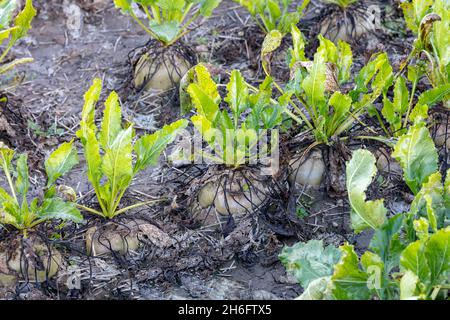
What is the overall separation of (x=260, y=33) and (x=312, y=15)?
1.88ft

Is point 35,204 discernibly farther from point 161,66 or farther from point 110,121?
point 161,66

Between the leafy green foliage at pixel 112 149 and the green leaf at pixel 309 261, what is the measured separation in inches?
32.3

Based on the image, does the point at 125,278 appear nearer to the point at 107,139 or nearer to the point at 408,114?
the point at 107,139

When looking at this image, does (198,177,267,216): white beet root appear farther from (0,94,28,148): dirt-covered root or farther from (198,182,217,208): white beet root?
(0,94,28,148): dirt-covered root

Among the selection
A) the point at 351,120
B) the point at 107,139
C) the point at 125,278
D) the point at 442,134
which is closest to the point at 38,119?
the point at 107,139

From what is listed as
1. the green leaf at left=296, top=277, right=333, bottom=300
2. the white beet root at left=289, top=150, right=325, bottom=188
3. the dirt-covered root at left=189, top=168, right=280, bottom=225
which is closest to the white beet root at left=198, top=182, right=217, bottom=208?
the dirt-covered root at left=189, top=168, right=280, bottom=225

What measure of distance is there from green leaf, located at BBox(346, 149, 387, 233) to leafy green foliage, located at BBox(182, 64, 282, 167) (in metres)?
0.58

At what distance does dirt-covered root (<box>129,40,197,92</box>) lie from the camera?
484 cm

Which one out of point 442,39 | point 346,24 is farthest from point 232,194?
point 346,24

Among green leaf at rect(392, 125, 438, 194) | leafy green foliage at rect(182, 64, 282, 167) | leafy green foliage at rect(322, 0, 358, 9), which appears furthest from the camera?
leafy green foliage at rect(322, 0, 358, 9)

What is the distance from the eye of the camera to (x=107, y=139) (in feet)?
11.7

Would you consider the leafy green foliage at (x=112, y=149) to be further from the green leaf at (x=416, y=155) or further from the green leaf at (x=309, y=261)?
the green leaf at (x=416, y=155)

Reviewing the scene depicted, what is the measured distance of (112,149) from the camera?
3396mm

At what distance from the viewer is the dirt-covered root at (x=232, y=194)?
3.76 m
